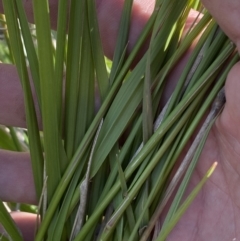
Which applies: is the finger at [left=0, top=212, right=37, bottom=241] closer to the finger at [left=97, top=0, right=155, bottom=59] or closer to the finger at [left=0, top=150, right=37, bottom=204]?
the finger at [left=0, top=150, right=37, bottom=204]

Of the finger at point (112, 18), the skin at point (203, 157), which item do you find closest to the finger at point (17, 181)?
the skin at point (203, 157)

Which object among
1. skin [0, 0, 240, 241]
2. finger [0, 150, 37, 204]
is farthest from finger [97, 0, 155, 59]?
finger [0, 150, 37, 204]

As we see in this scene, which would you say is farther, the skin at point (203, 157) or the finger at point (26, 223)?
the finger at point (26, 223)

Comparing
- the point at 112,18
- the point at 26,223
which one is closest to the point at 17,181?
the point at 26,223

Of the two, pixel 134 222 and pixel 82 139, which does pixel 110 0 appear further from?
pixel 134 222

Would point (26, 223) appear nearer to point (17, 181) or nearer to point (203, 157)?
point (17, 181)

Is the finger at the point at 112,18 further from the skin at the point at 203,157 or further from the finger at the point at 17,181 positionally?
the finger at the point at 17,181
